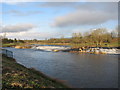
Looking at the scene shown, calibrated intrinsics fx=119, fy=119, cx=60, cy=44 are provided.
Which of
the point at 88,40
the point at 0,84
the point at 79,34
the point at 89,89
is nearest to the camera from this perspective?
the point at 0,84

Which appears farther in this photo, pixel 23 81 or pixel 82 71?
pixel 82 71

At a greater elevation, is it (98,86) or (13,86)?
(13,86)

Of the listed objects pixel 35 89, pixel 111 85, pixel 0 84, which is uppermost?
pixel 0 84

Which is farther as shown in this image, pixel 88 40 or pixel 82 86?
pixel 88 40

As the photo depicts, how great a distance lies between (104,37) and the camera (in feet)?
267

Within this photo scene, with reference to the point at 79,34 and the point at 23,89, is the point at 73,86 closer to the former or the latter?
the point at 23,89

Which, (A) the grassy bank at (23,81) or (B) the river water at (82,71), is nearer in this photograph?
(A) the grassy bank at (23,81)

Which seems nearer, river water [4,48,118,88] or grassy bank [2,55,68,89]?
grassy bank [2,55,68,89]

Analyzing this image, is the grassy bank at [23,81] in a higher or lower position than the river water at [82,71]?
higher

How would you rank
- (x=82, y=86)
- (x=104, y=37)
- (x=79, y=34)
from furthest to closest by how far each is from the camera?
(x=79, y=34) → (x=104, y=37) → (x=82, y=86)

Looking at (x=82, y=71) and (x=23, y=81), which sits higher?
(x=23, y=81)

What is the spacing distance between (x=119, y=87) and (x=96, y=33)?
241ft

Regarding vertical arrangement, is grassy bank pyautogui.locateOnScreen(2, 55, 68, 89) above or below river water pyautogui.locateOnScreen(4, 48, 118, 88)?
above

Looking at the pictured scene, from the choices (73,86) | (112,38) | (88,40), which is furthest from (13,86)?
(112,38)
